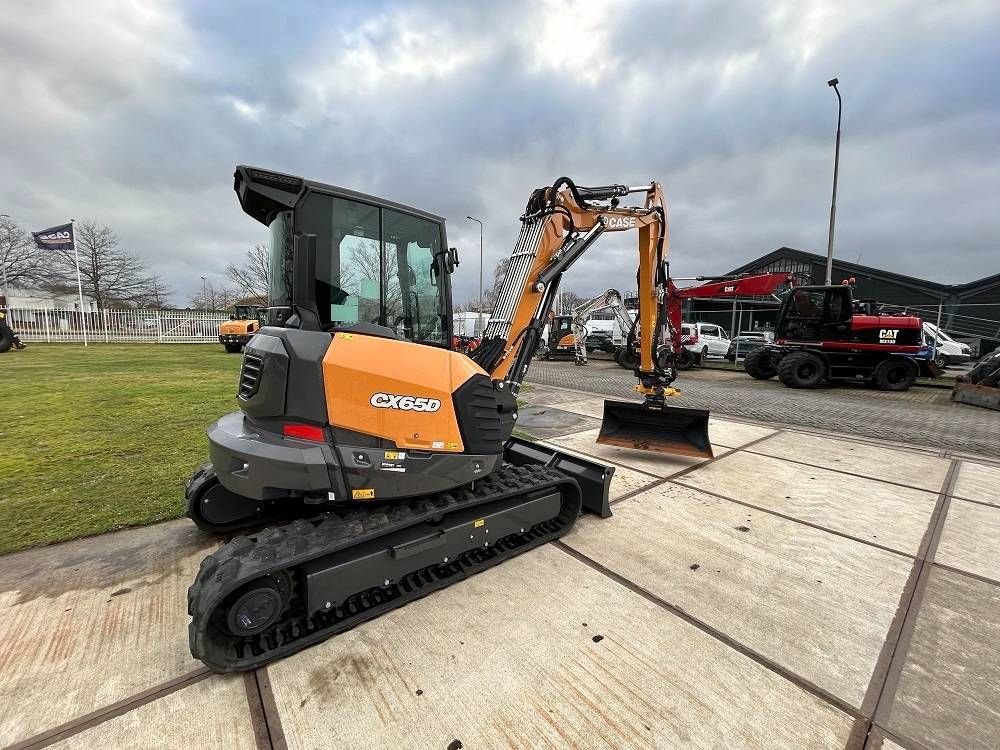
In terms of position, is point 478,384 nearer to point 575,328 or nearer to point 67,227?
point 575,328

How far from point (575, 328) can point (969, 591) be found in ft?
58.2

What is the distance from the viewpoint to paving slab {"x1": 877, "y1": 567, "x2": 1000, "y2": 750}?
5.95 feet

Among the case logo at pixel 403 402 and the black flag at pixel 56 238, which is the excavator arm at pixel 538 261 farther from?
the black flag at pixel 56 238

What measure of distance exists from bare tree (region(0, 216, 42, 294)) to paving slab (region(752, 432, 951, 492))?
48.0m

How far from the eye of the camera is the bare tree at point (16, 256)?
32188 mm

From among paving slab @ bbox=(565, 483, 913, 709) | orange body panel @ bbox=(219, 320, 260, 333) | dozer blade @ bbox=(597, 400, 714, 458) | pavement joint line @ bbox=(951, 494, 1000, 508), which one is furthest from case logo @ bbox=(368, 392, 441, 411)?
orange body panel @ bbox=(219, 320, 260, 333)

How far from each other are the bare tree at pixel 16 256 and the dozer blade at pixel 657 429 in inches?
1810

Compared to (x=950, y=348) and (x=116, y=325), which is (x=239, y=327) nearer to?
(x=116, y=325)

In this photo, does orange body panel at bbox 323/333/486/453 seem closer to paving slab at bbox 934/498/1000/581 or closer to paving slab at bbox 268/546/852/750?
paving slab at bbox 268/546/852/750

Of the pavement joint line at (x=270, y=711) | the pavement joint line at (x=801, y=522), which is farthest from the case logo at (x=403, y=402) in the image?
the pavement joint line at (x=801, y=522)

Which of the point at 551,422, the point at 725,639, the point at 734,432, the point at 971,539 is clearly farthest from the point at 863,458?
the point at 725,639

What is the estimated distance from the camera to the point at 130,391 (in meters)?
9.08

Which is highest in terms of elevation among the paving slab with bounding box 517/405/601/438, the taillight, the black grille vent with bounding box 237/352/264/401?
the black grille vent with bounding box 237/352/264/401

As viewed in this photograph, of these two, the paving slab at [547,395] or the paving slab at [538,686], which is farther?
the paving slab at [547,395]
